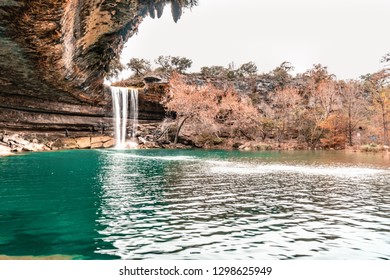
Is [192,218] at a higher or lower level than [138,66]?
lower

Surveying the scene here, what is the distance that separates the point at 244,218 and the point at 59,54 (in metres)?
19.0

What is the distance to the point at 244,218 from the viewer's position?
8711mm

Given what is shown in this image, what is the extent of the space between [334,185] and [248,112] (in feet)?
109

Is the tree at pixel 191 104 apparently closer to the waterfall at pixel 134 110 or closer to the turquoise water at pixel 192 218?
the waterfall at pixel 134 110

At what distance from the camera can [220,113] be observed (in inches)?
1911

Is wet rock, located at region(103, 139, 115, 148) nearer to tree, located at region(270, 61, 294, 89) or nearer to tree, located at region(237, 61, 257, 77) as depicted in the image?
tree, located at region(270, 61, 294, 89)

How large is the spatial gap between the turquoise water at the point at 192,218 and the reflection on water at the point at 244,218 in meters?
0.02

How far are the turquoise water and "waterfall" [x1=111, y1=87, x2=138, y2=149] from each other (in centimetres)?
2910

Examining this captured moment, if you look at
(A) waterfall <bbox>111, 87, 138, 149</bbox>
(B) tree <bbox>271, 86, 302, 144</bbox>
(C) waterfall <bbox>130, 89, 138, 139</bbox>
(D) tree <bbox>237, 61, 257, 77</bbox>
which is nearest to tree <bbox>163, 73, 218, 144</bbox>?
(C) waterfall <bbox>130, 89, 138, 139</bbox>

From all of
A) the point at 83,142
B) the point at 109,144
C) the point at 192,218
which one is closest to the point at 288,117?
the point at 109,144

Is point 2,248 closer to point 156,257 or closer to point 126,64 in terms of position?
point 156,257

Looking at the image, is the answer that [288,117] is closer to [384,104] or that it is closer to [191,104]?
[384,104]

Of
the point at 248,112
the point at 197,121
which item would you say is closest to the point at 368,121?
the point at 248,112

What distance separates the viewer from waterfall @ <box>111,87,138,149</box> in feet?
143
